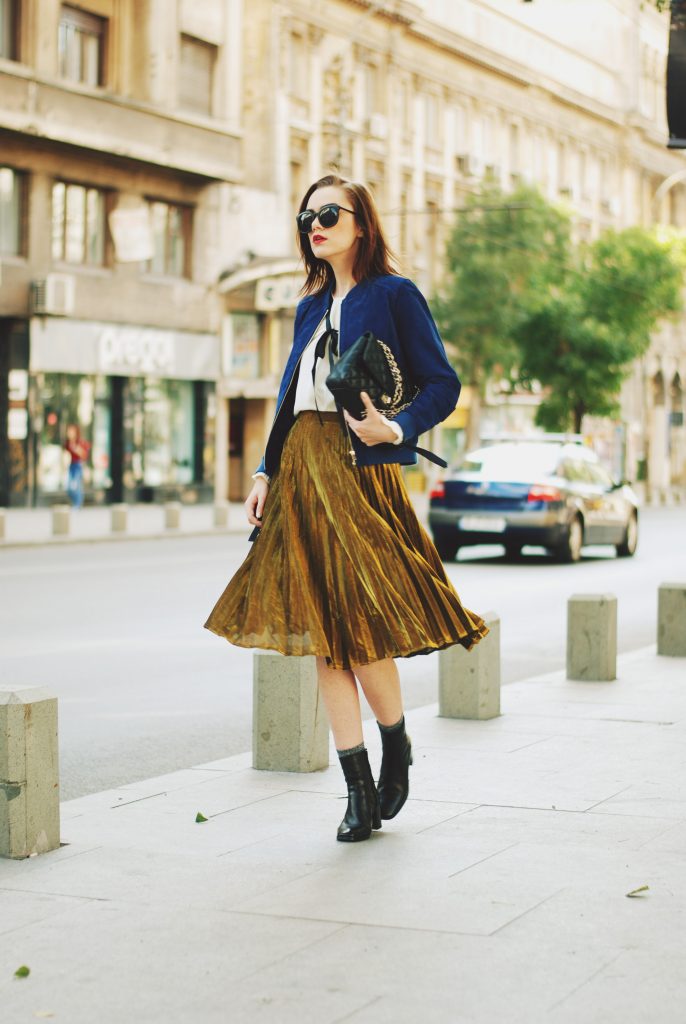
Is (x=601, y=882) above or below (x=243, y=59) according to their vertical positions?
below

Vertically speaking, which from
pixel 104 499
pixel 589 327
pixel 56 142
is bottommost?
pixel 104 499

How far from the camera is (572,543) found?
21016mm

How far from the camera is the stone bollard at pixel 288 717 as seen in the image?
6.46 m

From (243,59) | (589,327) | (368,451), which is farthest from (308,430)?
(589,327)

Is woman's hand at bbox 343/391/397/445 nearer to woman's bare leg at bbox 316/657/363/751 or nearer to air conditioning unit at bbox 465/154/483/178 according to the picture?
woman's bare leg at bbox 316/657/363/751

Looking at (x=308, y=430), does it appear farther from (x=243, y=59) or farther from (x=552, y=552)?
(x=243, y=59)

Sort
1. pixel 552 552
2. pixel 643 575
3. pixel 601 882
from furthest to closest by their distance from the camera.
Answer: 1. pixel 552 552
2. pixel 643 575
3. pixel 601 882

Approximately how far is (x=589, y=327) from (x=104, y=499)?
49.7ft

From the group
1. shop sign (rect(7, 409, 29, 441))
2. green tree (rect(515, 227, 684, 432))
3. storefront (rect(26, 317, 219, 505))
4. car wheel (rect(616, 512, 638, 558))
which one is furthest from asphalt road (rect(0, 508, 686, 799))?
green tree (rect(515, 227, 684, 432))

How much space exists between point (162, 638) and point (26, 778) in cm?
699

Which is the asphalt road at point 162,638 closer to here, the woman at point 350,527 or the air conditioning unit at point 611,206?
the woman at point 350,527

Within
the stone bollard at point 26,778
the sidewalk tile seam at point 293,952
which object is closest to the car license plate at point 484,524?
the stone bollard at point 26,778

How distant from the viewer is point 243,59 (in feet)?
136

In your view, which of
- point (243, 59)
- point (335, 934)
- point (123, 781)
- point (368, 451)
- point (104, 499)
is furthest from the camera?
point (243, 59)
